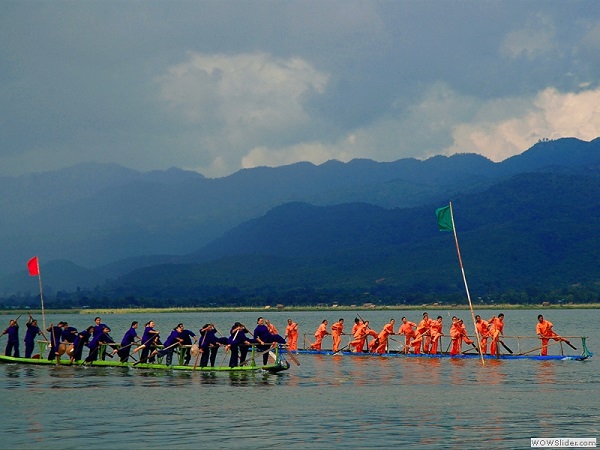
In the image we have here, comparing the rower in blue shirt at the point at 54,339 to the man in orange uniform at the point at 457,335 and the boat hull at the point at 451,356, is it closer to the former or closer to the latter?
the boat hull at the point at 451,356

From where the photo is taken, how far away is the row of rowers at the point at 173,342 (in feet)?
158

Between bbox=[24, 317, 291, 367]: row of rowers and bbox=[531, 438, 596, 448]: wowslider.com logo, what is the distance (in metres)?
20.1

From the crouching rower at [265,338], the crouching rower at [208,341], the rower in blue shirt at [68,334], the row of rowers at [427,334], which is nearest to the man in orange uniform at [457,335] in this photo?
the row of rowers at [427,334]

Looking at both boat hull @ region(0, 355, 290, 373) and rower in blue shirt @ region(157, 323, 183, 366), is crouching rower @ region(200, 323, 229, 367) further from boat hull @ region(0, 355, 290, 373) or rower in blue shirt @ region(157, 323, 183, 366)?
rower in blue shirt @ region(157, 323, 183, 366)

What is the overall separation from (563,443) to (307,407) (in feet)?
36.0

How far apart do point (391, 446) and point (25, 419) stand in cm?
1283

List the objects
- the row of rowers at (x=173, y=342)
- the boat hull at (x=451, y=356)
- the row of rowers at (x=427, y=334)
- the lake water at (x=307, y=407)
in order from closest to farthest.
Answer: the lake water at (x=307, y=407) < the row of rowers at (x=173, y=342) < the boat hull at (x=451, y=356) < the row of rowers at (x=427, y=334)

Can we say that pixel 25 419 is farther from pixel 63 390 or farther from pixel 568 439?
pixel 568 439

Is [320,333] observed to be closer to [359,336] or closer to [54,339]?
[359,336]

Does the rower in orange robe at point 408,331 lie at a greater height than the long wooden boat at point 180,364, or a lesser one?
greater

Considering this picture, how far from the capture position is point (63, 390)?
42.9 m

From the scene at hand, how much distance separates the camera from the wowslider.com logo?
91.5 feet

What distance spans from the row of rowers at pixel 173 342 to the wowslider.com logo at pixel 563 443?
2011cm

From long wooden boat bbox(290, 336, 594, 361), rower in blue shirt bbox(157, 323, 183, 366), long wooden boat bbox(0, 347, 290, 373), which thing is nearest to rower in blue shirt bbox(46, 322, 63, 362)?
long wooden boat bbox(0, 347, 290, 373)
